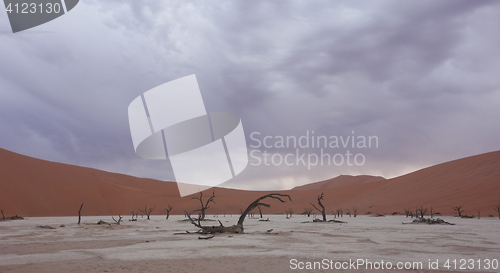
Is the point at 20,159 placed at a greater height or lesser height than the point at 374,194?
greater

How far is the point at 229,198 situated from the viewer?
3885 inches

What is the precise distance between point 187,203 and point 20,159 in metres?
39.3

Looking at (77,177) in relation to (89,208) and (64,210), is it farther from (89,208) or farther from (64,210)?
(64,210)

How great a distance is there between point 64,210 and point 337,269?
67.6m

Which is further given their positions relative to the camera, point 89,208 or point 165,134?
point 89,208

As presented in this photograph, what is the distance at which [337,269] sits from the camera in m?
7.68

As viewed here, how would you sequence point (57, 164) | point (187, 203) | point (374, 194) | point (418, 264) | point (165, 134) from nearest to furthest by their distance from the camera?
point (418, 264) < point (165, 134) < point (374, 194) < point (57, 164) < point (187, 203)

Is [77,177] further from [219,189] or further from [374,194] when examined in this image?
[374,194]

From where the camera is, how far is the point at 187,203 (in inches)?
3492

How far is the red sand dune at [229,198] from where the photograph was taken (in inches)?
2076

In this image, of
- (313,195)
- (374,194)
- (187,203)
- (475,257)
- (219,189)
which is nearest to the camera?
(475,257)

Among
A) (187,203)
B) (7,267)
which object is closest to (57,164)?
(187,203)

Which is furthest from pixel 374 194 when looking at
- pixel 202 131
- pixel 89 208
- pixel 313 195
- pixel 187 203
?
pixel 89 208

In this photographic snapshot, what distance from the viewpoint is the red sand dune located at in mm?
52719
